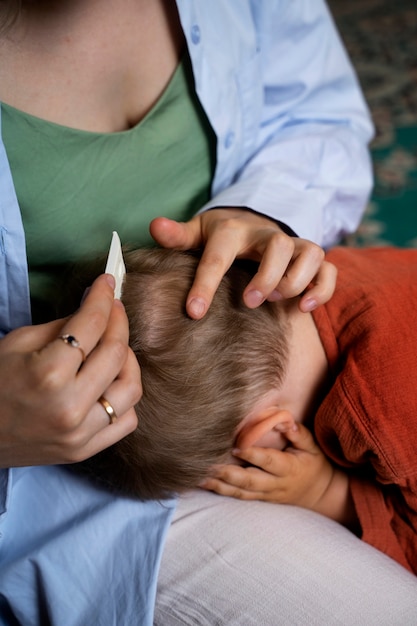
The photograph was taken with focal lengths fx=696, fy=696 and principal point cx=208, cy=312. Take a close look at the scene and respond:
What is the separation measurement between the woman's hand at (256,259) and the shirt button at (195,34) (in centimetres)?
25

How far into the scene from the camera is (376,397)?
0.75 metres

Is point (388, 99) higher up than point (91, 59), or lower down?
lower down

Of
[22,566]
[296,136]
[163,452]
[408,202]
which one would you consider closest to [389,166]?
[408,202]

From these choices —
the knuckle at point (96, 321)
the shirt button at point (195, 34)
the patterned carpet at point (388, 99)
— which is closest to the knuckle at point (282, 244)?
the knuckle at point (96, 321)

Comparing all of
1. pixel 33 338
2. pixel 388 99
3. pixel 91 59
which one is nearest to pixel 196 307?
pixel 33 338

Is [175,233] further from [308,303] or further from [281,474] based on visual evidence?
[281,474]

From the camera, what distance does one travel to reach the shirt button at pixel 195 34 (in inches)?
34.6

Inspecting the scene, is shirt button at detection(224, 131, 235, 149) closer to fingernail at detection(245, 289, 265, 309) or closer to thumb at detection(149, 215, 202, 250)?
thumb at detection(149, 215, 202, 250)

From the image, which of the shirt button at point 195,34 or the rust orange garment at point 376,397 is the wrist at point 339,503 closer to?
the rust orange garment at point 376,397

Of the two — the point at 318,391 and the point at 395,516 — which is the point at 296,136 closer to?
the point at 318,391

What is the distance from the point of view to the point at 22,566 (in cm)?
76

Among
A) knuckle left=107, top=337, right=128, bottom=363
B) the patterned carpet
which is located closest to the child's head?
knuckle left=107, top=337, right=128, bottom=363

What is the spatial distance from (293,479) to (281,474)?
0.06ft

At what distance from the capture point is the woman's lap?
2.29 feet
